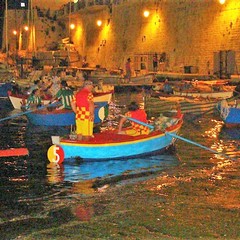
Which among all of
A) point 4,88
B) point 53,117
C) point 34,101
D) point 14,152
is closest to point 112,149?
point 14,152

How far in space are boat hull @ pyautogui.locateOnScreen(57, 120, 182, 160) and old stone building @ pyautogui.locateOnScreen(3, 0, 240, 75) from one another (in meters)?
20.2

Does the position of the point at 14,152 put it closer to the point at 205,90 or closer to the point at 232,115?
the point at 232,115

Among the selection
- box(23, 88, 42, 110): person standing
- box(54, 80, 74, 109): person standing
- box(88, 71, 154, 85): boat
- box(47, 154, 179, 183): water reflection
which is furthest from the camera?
box(88, 71, 154, 85): boat

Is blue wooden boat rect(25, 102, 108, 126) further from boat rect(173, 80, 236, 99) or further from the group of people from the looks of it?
boat rect(173, 80, 236, 99)

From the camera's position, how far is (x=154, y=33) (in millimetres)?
40188

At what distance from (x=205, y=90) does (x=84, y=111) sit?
12.4m

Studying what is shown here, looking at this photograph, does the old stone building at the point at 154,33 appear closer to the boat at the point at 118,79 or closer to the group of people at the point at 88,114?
the boat at the point at 118,79

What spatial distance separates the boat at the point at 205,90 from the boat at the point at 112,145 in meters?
10.7

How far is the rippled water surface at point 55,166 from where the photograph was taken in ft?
27.2

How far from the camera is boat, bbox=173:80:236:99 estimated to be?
72.6 ft

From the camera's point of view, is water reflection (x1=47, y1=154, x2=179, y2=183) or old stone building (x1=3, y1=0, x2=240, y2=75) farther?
old stone building (x1=3, y1=0, x2=240, y2=75)

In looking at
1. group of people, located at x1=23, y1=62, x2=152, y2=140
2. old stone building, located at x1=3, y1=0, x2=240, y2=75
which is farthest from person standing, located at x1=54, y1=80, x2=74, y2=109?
old stone building, located at x1=3, y1=0, x2=240, y2=75

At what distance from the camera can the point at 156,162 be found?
11.0 meters

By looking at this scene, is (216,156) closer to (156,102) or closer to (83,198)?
(83,198)
